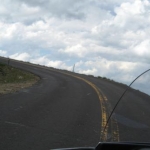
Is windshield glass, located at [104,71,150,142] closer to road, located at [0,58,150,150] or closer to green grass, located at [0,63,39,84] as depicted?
road, located at [0,58,150,150]

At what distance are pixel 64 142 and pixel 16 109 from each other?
12.8ft

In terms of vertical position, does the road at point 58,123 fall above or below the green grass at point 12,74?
below

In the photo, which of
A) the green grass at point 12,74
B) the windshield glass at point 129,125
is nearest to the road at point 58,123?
the windshield glass at point 129,125

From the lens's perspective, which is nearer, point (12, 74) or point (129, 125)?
point (129, 125)

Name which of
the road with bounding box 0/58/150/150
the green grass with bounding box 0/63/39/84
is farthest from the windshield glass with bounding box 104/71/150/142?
the green grass with bounding box 0/63/39/84

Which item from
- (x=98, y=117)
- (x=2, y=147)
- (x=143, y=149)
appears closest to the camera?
(x=143, y=149)

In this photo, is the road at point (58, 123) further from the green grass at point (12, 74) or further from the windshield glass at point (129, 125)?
the green grass at point (12, 74)

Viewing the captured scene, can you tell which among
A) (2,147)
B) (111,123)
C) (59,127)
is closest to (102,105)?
(111,123)

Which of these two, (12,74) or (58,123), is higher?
(12,74)

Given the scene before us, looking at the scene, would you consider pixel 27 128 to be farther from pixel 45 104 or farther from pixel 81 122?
pixel 45 104

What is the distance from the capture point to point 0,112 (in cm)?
984

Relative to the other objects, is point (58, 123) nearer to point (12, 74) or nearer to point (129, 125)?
point (129, 125)

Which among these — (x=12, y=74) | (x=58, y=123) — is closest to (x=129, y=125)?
(x=58, y=123)

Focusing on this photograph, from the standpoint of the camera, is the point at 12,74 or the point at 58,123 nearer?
the point at 58,123
